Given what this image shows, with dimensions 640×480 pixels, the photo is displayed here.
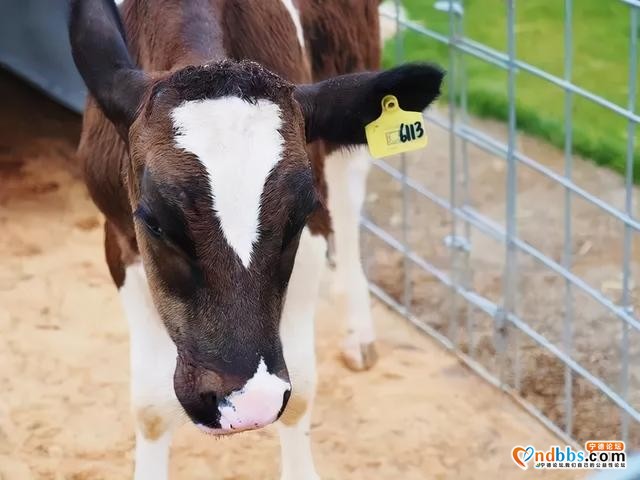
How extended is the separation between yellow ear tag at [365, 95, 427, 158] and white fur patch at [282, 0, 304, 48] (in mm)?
677

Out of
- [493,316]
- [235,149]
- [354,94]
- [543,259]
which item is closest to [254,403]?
[235,149]

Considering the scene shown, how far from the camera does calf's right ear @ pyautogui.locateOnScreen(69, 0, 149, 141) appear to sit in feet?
7.10

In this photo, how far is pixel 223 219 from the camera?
1896 mm

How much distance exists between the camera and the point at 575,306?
3.74 m

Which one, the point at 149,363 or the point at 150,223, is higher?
the point at 150,223

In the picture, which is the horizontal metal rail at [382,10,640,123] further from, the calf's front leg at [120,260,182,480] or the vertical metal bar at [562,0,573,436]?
the calf's front leg at [120,260,182,480]

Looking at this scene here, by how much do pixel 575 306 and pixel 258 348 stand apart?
6.71ft

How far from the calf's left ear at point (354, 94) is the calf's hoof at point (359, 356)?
1363mm

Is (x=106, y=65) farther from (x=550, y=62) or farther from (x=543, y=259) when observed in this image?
(x=550, y=62)

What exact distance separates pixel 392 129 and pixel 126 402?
1.44m

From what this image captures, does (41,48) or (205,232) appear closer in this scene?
(205,232)

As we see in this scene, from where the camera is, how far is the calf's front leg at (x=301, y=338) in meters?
2.62

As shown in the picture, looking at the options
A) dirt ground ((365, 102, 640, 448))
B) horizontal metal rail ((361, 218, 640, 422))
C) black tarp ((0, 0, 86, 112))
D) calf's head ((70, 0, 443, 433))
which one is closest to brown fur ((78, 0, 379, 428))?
calf's head ((70, 0, 443, 433))

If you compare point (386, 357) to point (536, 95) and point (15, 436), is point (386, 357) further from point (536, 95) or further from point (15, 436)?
point (536, 95)
